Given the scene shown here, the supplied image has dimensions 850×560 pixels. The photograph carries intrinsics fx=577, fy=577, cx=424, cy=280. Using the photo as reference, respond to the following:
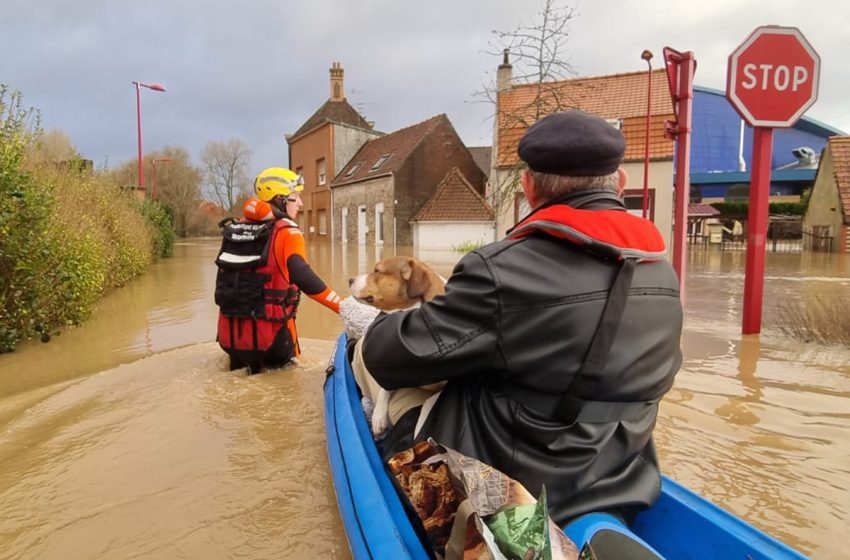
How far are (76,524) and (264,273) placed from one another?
7.65 feet

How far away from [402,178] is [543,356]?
26.9 metres

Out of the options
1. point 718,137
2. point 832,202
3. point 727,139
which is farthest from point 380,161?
point 727,139

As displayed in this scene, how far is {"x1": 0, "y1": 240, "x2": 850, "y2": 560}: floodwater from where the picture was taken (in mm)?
2992

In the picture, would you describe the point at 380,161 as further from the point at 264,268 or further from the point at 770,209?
the point at 264,268

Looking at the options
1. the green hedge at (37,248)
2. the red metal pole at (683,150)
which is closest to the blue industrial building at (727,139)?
the red metal pole at (683,150)

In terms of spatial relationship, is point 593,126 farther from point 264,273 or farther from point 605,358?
point 264,273

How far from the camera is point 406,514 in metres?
2.08

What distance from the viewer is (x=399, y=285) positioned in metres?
2.85

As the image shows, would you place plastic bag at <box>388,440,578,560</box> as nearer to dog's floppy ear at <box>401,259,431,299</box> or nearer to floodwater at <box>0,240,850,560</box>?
dog's floppy ear at <box>401,259,431,299</box>

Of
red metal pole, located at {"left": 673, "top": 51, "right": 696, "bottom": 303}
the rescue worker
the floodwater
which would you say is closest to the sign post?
red metal pole, located at {"left": 673, "top": 51, "right": 696, "bottom": 303}

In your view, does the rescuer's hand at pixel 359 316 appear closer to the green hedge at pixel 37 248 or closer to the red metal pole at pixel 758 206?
the green hedge at pixel 37 248

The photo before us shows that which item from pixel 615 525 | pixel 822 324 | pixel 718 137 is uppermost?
pixel 718 137

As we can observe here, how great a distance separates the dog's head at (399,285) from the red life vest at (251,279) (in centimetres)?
213

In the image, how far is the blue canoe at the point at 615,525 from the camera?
1758 millimetres
